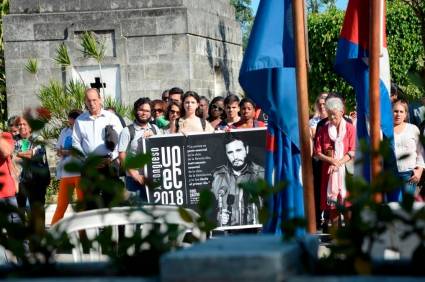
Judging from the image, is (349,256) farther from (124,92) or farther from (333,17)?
(333,17)

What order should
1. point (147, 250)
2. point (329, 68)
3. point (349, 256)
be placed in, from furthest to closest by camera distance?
point (329, 68)
point (147, 250)
point (349, 256)

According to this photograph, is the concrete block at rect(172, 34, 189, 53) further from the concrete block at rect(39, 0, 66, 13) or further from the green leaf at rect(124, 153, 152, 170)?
the green leaf at rect(124, 153, 152, 170)

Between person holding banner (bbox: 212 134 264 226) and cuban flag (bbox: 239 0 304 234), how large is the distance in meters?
2.44

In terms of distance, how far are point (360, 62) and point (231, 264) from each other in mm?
6053

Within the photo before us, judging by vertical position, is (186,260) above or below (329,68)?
below

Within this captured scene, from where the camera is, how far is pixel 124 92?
1955 centimetres

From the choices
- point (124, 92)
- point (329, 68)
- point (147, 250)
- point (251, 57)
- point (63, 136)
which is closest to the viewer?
point (147, 250)

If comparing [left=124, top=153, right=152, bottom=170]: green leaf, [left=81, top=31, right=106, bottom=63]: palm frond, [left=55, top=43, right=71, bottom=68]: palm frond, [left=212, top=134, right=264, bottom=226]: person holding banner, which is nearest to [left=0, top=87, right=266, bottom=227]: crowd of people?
[left=212, top=134, right=264, bottom=226]: person holding banner

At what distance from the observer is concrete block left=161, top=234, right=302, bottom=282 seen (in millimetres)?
2805

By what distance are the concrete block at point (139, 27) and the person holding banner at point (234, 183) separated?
836 cm

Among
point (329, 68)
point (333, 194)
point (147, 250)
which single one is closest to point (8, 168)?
point (333, 194)

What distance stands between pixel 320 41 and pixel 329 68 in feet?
4.80

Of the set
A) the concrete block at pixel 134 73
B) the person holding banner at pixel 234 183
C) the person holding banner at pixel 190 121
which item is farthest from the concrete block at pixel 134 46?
the person holding banner at pixel 234 183

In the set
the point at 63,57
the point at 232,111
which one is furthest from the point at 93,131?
the point at 63,57
